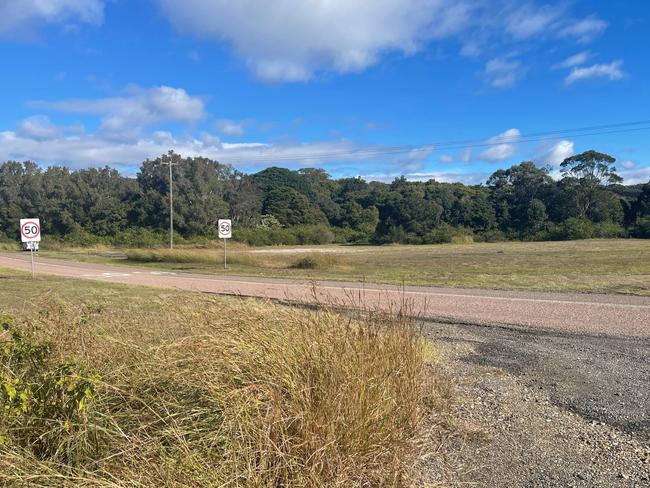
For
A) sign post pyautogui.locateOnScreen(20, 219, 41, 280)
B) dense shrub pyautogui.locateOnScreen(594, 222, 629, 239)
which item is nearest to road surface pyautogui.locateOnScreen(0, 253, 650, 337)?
sign post pyautogui.locateOnScreen(20, 219, 41, 280)

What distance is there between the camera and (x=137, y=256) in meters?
40.9

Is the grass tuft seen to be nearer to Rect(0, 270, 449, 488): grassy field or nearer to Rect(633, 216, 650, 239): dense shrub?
Rect(0, 270, 449, 488): grassy field

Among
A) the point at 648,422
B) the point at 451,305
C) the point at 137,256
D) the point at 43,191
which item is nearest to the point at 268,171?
the point at 43,191

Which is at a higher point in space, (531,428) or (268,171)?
(268,171)

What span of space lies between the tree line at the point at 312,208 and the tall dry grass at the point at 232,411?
69263 millimetres

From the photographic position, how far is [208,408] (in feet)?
10.6

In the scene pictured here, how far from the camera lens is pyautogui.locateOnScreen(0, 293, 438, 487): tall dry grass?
114 inches

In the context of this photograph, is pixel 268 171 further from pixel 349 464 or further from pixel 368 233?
pixel 349 464

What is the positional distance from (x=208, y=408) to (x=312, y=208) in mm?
92617

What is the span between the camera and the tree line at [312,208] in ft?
258

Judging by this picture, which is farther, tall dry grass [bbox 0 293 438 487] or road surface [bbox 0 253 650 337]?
road surface [bbox 0 253 650 337]

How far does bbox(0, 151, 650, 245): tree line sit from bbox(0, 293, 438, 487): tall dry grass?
227 ft

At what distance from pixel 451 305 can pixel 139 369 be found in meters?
10.6

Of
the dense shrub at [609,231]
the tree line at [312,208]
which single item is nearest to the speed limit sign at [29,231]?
the tree line at [312,208]
